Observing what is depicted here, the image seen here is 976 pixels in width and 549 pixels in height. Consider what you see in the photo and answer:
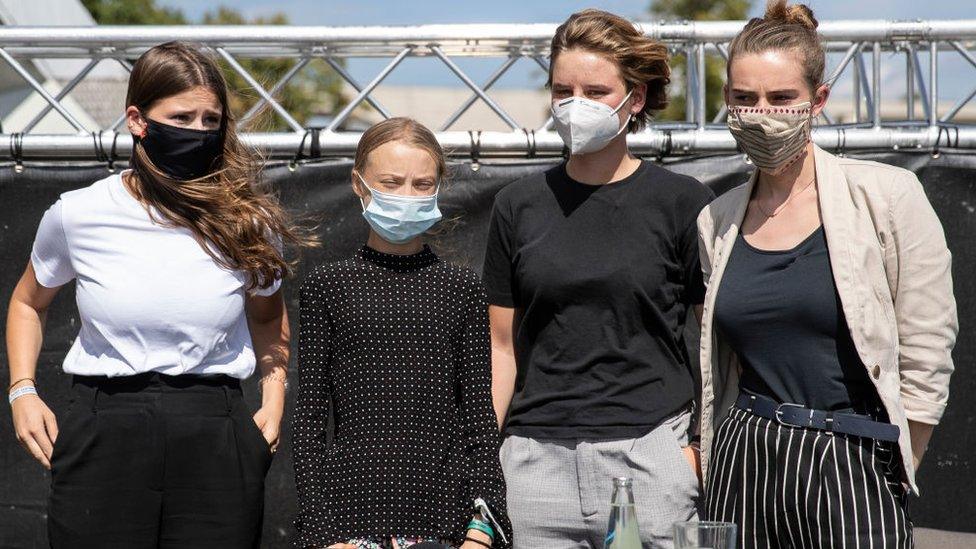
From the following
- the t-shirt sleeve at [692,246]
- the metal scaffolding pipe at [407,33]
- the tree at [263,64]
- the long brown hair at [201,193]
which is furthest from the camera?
the tree at [263,64]

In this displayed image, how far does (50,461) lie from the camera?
7.95 ft

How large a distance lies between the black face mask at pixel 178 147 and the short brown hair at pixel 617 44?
864 mm

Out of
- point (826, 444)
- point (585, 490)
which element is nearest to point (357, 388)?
point (585, 490)

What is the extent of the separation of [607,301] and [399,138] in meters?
0.63

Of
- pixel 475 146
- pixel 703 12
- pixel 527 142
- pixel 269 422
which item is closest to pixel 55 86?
pixel 475 146

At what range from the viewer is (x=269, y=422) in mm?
2611

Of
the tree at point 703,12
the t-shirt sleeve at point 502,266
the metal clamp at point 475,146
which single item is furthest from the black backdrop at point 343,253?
the tree at point 703,12

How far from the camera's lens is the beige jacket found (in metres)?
2.18

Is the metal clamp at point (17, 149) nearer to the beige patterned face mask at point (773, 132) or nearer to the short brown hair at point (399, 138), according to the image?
the short brown hair at point (399, 138)

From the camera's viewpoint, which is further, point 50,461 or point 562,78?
point 562,78

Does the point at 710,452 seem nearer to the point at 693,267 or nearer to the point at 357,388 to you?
the point at 693,267

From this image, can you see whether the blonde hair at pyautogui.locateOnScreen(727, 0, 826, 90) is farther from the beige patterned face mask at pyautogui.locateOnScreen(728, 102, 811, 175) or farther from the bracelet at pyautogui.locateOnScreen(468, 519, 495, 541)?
the bracelet at pyautogui.locateOnScreen(468, 519, 495, 541)

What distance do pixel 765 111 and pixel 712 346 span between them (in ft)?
1.79

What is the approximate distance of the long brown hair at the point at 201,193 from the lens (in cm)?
247
